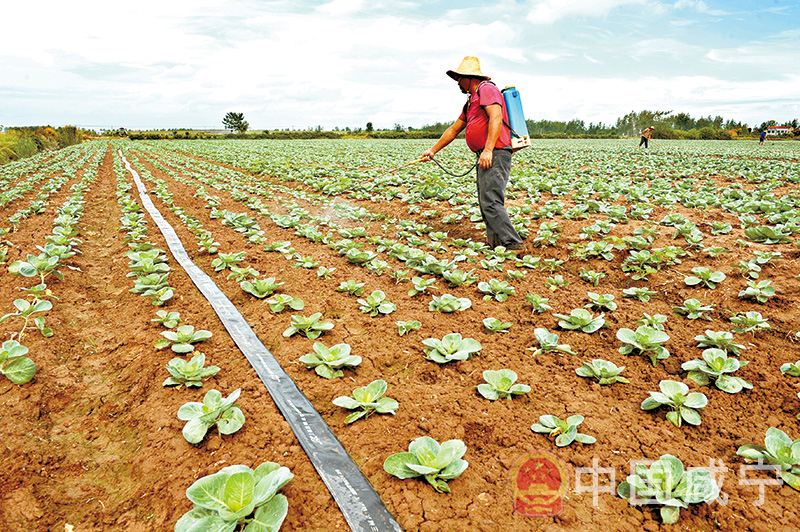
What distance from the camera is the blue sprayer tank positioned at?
17.7 feet

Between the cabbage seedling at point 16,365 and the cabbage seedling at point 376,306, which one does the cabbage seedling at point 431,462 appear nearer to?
the cabbage seedling at point 376,306

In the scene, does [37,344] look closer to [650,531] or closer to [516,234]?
[650,531]

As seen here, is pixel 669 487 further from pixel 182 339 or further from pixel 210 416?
pixel 182 339

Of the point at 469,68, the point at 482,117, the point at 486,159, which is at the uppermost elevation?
the point at 469,68

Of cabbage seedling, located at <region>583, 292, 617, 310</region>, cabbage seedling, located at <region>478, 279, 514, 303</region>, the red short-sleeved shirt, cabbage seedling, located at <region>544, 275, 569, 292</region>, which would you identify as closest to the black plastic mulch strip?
cabbage seedling, located at <region>478, 279, 514, 303</region>

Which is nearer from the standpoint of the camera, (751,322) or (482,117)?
(751,322)

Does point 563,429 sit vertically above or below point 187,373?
below

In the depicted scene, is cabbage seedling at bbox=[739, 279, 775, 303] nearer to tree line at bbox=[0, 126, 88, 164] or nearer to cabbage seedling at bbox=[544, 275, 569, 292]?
cabbage seedling at bbox=[544, 275, 569, 292]

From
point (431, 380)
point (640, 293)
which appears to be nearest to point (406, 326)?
point (431, 380)

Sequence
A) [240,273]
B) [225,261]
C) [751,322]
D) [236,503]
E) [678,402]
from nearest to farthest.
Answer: [236,503]
[678,402]
[751,322]
[240,273]
[225,261]

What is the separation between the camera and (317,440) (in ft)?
7.51

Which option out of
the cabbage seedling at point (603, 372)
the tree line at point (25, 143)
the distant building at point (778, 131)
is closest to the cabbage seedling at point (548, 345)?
the cabbage seedling at point (603, 372)

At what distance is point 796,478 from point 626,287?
2.81m

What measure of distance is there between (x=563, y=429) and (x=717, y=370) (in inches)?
48.5
